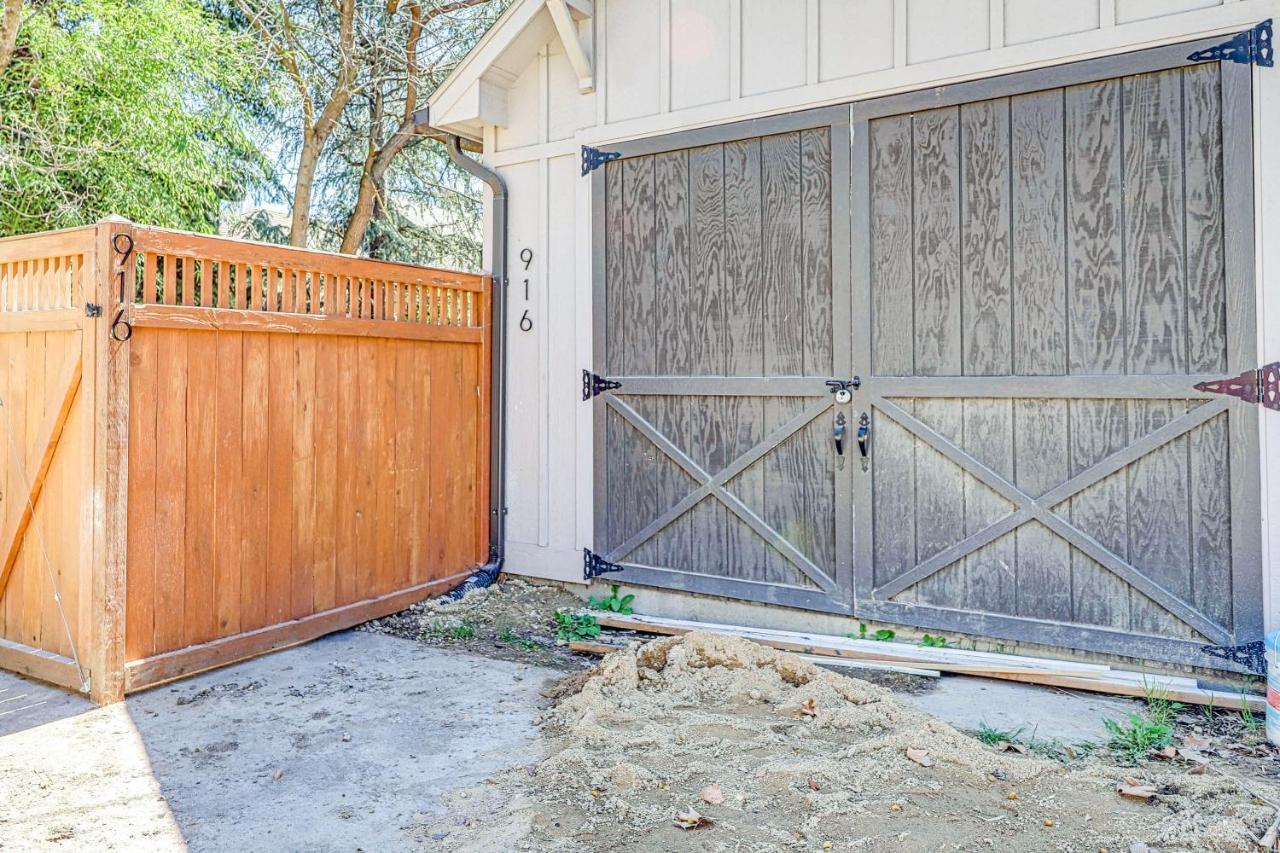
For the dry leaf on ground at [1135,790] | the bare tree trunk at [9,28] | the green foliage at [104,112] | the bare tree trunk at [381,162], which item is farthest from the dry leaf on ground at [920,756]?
the bare tree trunk at [381,162]

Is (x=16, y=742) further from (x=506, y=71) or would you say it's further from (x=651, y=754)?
(x=506, y=71)

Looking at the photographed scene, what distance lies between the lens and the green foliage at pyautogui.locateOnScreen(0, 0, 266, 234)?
648 centimetres

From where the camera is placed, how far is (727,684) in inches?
124

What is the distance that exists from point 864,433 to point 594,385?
1.47 m

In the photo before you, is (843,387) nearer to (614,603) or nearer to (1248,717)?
(614,603)

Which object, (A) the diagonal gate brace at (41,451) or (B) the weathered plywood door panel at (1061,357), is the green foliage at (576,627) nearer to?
(B) the weathered plywood door panel at (1061,357)

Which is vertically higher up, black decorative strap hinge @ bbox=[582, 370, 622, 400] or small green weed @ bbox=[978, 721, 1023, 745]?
black decorative strap hinge @ bbox=[582, 370, 622, 400]

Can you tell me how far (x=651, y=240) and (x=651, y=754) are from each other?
8.53ft

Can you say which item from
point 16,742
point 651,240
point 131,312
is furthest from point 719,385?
point 16,742

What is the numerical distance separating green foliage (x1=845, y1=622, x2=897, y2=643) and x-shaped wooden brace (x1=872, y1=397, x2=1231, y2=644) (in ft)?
0.48

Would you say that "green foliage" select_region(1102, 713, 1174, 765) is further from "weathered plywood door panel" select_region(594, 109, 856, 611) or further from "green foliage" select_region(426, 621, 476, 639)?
"green foliage" select_region(426, 621, 476, 639)

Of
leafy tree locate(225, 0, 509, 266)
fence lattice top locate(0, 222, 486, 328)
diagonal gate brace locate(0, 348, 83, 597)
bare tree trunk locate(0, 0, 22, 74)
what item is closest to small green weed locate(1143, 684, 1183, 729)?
fence lattice top locate(0, 222, 486, 328)

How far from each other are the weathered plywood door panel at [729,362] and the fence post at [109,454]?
85.5 inches

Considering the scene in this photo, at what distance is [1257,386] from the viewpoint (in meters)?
3.09
